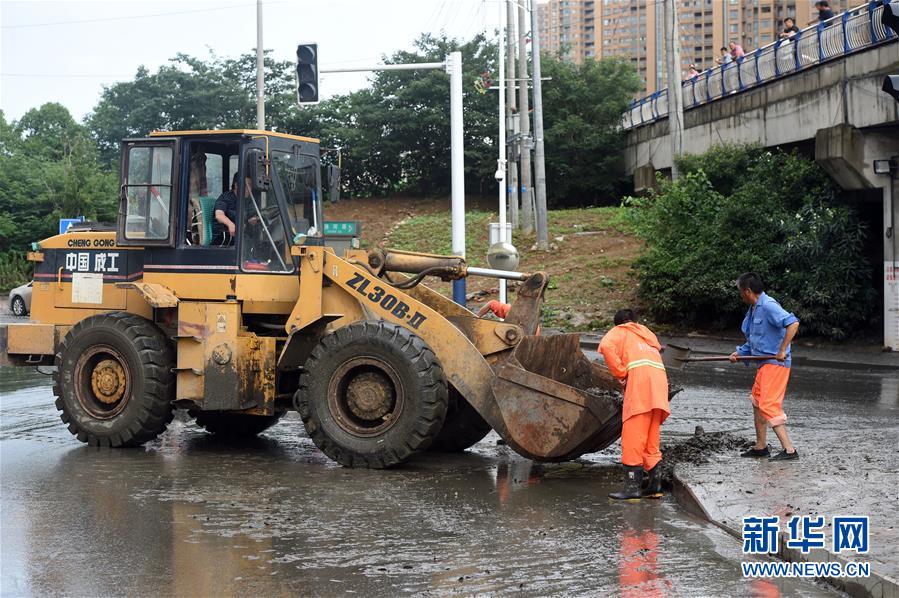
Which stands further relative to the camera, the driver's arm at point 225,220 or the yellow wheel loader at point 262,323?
the driver's arm at point 225,220

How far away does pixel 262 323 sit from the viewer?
11570 mm

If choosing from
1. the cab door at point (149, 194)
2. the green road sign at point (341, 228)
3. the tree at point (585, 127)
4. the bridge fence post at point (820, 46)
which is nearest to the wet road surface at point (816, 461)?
the green road sign at point (341, 228)

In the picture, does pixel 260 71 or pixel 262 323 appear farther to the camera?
pixel 260 71

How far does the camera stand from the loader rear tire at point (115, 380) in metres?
11.3

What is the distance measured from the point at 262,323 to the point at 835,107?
53.7 feet

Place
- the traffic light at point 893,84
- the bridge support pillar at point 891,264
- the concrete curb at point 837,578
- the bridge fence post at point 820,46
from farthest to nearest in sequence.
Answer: the bridge fence post at point 820,46 < the bridge support pillar at point 891,264 < the traffic light at point 893,84 < the concrete curb at point 837,578

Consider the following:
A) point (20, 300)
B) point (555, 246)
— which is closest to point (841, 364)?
point (555, 246)

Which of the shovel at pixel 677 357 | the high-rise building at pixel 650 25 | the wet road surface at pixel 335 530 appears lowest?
the wet road surface at pixel 335 530

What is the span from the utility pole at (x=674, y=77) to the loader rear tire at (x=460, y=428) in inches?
770

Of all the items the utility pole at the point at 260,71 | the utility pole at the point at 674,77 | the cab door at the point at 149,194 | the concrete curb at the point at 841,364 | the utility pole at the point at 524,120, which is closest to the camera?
the cab door at the point at 149,194

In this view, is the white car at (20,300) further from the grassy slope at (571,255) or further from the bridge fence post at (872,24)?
the bridge fence post at (872,24)

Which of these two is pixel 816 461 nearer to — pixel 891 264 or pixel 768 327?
pixel 768 327

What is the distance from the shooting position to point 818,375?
19.3 metres

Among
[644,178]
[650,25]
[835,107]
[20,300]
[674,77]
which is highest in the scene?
[650,25]
